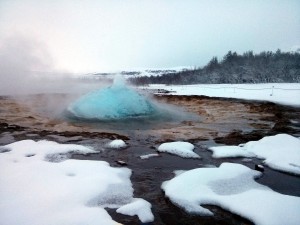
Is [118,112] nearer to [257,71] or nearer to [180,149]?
[180,149]

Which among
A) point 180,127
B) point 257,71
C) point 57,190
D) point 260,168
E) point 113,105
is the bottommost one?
point 180,127

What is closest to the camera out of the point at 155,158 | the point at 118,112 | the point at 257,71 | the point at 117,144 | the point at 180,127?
the point at 155,158

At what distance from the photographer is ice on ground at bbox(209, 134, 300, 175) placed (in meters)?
5.93

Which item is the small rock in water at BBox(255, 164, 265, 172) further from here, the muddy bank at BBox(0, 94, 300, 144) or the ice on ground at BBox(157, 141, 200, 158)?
the muddy bank at BBox(0, 94, 300, 144)

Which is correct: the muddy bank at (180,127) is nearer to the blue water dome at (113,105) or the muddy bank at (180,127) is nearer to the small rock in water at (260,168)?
the blue water dome at (113,105)

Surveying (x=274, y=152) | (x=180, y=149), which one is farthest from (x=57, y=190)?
(x=274, y=152)

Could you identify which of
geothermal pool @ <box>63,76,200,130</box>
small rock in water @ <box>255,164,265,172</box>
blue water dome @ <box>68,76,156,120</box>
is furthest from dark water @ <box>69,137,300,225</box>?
blue water dome @ <box>68,76,156,120</box>

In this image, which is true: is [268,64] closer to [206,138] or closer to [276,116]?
[276,116]

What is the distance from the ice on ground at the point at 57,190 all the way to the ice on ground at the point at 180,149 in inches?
70.5

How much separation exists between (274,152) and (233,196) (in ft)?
10.1

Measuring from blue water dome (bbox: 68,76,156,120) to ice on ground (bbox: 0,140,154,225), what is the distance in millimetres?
5504

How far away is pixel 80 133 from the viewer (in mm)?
8773

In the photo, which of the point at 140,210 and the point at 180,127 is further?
the point at 180,127

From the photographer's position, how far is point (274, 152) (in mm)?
6723
